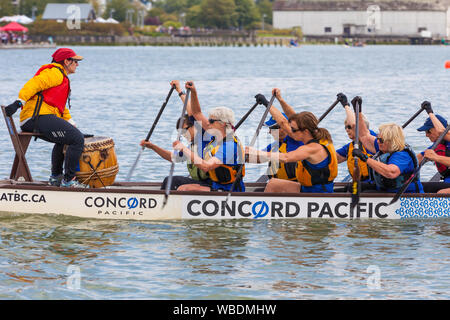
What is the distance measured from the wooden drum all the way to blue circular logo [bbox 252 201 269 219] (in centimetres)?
214

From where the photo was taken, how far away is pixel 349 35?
166 metres

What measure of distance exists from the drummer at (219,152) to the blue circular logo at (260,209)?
31 cm

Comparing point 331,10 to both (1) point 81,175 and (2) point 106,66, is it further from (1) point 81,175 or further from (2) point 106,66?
(1) point 81,175

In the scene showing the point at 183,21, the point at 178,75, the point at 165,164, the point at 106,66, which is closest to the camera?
the point at 165,164

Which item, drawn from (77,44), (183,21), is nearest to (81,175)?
(77,44)

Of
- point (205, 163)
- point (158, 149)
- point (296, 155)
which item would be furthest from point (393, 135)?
point (158, 149)

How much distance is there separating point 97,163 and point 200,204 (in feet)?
5.19

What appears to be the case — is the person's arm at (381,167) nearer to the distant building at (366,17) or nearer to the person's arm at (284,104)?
the person's arm at (284,104)

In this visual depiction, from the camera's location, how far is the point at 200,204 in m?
12.5

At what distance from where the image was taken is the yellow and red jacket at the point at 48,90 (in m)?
12.0

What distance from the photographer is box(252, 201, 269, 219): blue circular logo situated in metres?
12.5

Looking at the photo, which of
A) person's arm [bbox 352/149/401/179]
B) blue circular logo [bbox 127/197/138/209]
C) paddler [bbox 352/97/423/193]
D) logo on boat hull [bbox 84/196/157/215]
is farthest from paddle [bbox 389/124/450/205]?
blue circular logo [bbox 127/197/138/209]

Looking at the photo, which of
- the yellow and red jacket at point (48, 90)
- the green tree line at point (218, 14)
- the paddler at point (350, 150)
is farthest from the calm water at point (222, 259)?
the green tree line at point (218, 14)

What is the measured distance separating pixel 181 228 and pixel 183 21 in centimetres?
18636
